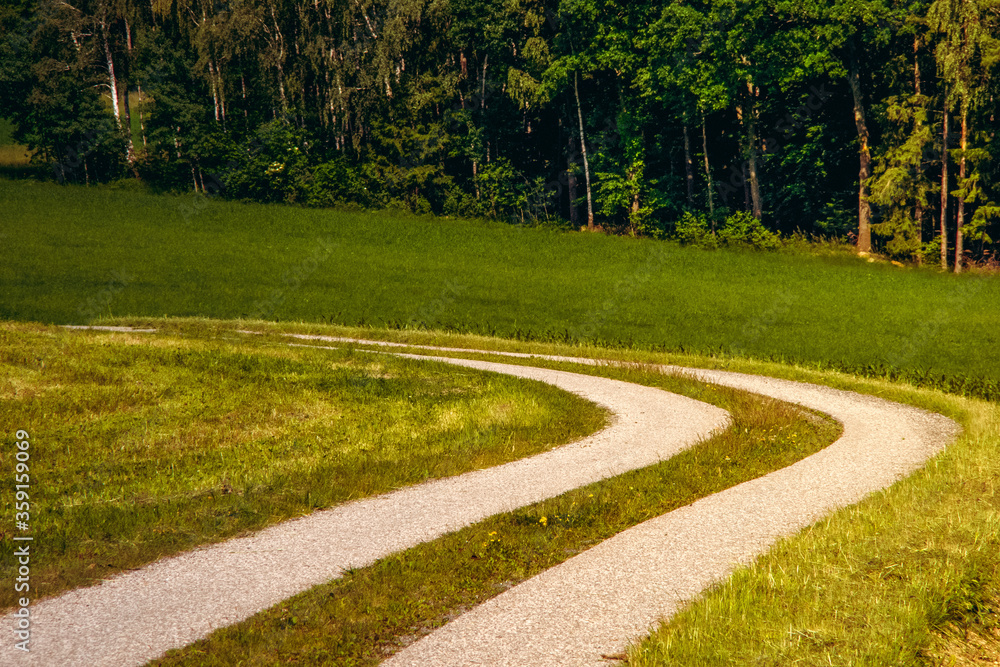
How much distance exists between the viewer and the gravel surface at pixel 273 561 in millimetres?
6258

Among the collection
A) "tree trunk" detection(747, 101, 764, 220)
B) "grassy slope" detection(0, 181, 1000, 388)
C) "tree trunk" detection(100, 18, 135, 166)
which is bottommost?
"grassy slope" detection(0, 181, 1000, 388)

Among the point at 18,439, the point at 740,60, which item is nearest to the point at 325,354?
the point at 18,439

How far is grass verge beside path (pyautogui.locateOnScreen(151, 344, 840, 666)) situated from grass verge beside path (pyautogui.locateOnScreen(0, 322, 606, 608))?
2.01 m

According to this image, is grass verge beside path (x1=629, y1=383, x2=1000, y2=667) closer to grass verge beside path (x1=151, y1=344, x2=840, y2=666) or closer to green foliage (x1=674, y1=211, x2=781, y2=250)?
grass verge beside path (x1=151, y1=344, x2=840, y2=666)

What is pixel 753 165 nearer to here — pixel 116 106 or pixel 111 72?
pixel 116 106

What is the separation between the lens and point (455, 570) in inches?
306

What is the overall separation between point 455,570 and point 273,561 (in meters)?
1.71

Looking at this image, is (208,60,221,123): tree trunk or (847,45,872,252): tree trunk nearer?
(847,45,872,252): tree trunk

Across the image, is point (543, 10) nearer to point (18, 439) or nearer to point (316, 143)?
point (316, 143)

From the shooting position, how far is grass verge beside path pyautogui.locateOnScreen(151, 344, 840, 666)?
6223mm

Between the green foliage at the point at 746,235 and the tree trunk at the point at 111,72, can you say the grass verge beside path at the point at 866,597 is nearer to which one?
the green foliage at the point at 746,235

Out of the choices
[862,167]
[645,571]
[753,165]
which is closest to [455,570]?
[645,571]

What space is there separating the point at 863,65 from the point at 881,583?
51.3m

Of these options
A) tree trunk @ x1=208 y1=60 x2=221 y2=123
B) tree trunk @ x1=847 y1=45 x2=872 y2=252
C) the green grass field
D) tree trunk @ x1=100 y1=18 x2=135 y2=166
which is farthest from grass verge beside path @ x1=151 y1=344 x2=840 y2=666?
tree trunk @ x1=100 y1=18 x2=135 y2=166
